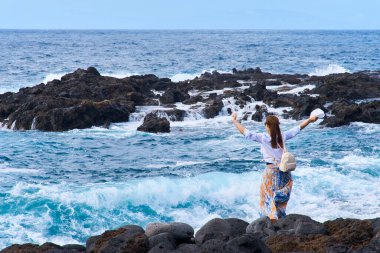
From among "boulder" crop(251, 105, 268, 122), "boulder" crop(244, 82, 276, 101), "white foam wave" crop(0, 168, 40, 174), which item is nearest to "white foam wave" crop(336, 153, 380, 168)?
"boulder" crop(251, 105, 268, 122)

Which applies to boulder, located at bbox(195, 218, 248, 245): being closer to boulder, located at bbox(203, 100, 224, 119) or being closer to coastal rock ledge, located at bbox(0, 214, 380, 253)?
coastal rock ledge, located at bbox(0, 214, 380, 253)

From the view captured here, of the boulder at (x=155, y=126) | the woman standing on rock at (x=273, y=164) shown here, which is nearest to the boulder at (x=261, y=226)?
the woman standing on rock at (x=273, y=164)

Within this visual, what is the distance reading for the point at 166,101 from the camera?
2992 cm

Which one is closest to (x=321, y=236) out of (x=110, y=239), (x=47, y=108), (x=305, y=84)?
(x=110, y=239)

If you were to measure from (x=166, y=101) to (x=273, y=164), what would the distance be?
22072 millimetres

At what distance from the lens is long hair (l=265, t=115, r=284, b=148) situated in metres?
7.82

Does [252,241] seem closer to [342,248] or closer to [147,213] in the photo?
[342,248]

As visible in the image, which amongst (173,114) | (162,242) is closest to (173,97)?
(173,114)

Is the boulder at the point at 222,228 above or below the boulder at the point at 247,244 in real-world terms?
below

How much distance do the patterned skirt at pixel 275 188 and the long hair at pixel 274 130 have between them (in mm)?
331

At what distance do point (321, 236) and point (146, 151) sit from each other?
13.1 m

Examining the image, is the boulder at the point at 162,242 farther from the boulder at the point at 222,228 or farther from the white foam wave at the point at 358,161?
the white foam wave at the point at 358,161

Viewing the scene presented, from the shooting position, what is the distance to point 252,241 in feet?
22.1

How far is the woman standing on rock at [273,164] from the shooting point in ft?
25.8
